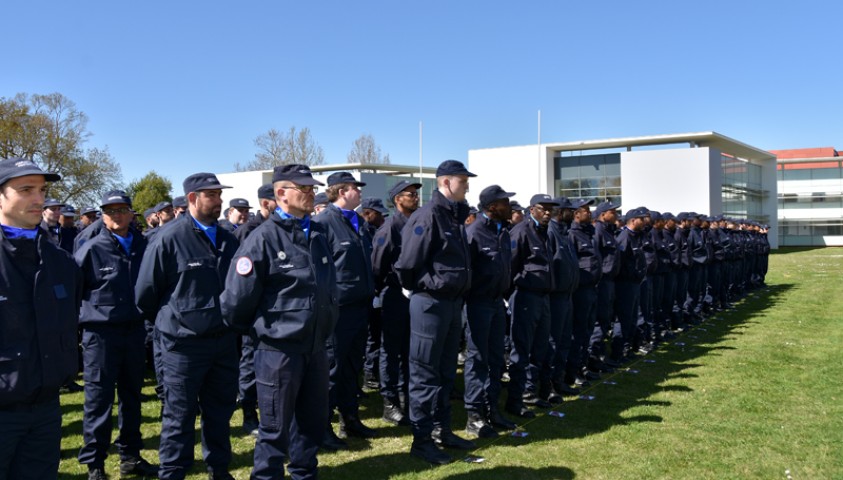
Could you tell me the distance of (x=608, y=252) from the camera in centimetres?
920

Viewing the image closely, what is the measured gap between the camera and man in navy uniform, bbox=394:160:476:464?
5.54 m

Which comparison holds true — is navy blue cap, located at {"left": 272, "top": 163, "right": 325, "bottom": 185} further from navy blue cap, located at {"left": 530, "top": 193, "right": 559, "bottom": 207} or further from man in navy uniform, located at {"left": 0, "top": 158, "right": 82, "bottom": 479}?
navy blue cap, located at {"left": 530, "top": 193, "right": 559, "bottom": 207}

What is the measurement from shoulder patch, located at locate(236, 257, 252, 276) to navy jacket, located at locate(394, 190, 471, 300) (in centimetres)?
174

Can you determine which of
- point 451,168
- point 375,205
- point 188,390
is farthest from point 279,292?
point 375,205

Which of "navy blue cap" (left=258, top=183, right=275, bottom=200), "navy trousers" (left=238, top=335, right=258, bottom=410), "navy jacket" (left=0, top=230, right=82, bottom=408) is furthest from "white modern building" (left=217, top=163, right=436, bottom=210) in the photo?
"navy jacket" (left=0, top=230, right=82, bottom=408)

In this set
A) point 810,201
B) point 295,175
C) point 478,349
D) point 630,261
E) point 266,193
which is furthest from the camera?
point 810,201

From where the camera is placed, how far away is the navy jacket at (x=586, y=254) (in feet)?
27.4

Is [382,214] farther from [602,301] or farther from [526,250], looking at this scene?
[602,301]

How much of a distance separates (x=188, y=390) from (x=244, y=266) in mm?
1133

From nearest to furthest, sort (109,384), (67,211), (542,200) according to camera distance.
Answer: (109,384) < (542,200) < (67,211)

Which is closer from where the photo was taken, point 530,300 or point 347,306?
point 347,306

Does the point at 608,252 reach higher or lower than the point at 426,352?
higher

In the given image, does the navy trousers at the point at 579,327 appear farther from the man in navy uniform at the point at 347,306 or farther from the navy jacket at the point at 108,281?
the navy jacket at the point at 108,281

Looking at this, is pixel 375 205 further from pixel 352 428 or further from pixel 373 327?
pixel 352 428
